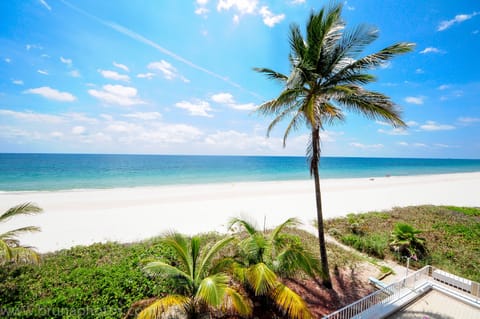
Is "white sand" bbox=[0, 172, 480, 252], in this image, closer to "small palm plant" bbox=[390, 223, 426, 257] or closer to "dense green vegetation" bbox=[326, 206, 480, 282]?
"dense green vegetation" bbox=[326, 206, 480, 282]

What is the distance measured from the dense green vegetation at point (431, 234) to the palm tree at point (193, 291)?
24.8 ft

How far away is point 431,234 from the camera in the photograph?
9.88 meters

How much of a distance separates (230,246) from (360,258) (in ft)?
17.5

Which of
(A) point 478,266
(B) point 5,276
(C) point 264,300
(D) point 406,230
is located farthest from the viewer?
(D) point 406,230

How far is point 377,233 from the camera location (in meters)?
10.2

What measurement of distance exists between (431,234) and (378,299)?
7.83 m

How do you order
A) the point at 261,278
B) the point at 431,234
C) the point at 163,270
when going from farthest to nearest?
the point at 431,234 < the point at 163,270 < the point at 261,278

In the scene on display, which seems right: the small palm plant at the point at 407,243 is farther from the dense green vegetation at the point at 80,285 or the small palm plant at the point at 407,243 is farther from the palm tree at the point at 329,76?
the dense green vegetation at the point at 80,285

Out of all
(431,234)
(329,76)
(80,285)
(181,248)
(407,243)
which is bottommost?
(431,234)

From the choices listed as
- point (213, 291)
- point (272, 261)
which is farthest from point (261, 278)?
point (272, 261)

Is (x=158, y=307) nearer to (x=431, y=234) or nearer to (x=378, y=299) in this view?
(x=378, y=299)

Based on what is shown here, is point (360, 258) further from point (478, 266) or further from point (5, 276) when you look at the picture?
point (5, 276)

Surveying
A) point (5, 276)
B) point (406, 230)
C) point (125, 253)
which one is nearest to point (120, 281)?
point (125, 253)

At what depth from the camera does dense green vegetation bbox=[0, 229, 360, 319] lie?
4129mm
